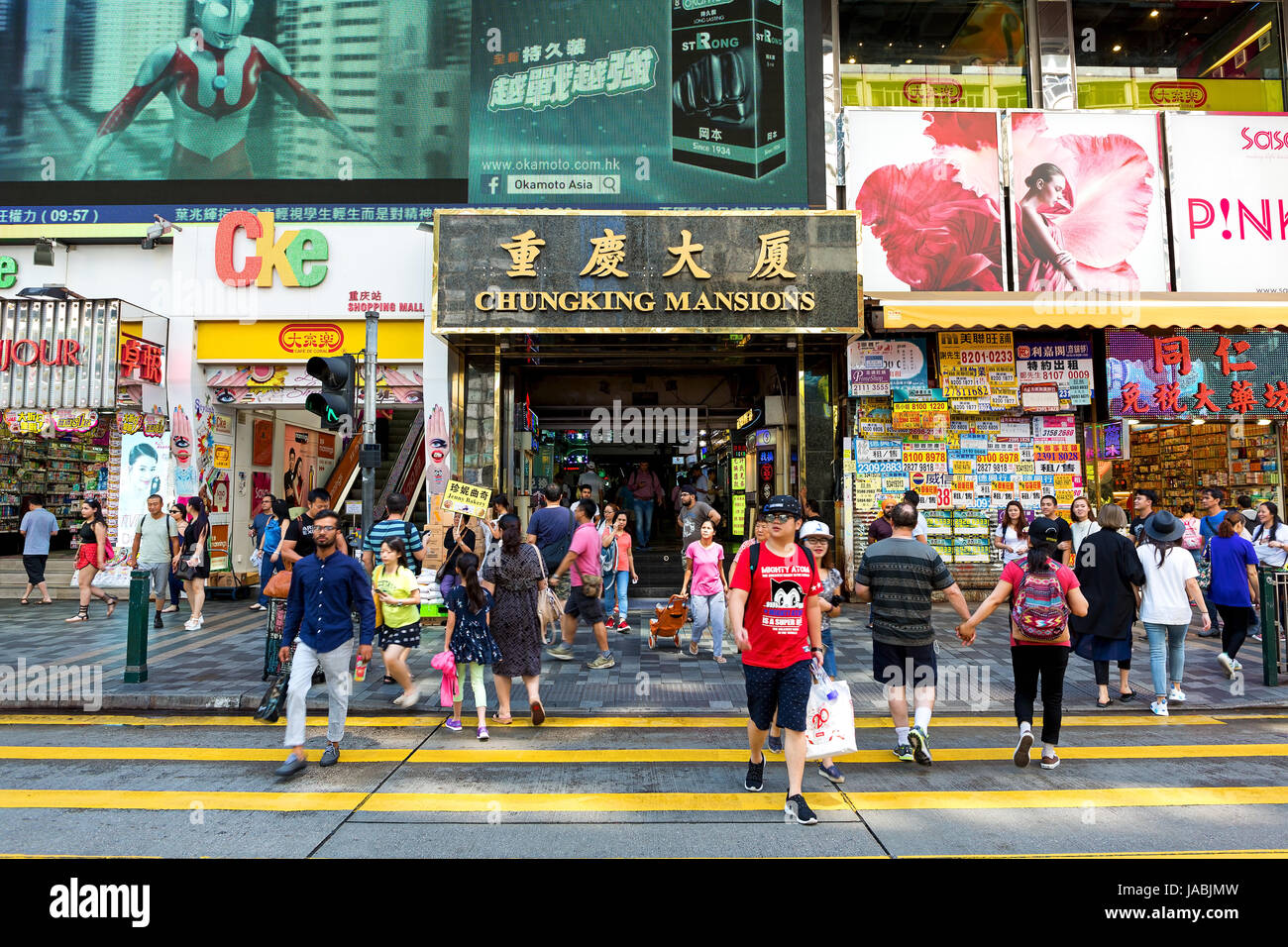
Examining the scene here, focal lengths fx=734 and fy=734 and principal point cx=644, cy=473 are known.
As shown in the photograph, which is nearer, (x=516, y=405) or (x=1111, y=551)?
(x=1111, y=551)

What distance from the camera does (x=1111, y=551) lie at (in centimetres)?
689

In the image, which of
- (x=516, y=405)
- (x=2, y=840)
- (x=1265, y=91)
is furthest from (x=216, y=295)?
(x=1265, y=91)

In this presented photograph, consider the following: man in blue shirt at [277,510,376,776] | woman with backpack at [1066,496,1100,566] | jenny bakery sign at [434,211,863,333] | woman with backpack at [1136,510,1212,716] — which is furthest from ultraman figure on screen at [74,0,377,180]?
woman with backpack at [1136,510,1212,716]

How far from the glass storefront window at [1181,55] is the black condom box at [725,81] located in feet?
21.4

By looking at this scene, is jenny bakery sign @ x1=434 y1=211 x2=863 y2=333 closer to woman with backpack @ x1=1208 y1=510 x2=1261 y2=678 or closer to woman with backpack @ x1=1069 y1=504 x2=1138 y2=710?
woman with backpack @ x1=1208 y1=510 x2=1261 y2=678

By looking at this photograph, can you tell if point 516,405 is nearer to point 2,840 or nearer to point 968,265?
point 968,265

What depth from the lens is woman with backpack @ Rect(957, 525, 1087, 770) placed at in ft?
17.0

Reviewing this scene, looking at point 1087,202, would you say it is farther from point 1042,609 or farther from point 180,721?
point 180,721

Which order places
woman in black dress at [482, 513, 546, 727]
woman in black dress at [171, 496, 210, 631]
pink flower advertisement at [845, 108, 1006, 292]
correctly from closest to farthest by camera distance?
woman in black dress at [482, 513, 546, 727] → woman in black dress at [171, 496, 210, 631] → pink flower advertisement at [845, 108, 1006, 292]

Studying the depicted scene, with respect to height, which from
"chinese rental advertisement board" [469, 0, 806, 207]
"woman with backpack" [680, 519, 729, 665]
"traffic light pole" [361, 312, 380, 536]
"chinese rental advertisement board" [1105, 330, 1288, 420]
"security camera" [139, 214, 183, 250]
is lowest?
"woman with backpack" [680, 519, 729, 665]

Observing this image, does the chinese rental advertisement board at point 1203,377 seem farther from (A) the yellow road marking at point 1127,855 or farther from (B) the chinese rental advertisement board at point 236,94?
(B) the chinese rental advertisement board at point 236,94

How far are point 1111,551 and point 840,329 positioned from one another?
6291 millimetres

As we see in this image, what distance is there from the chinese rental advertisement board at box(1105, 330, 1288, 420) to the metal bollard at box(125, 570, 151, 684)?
48.9ft

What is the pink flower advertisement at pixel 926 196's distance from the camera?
1369cm
